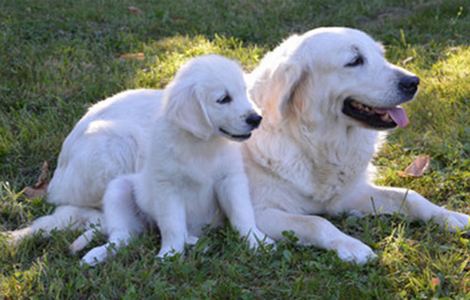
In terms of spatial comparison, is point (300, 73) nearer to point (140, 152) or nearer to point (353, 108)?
point (353, 108)

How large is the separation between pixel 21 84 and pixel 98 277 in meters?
3.06

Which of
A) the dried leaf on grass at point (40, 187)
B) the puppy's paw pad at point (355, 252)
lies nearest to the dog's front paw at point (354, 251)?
the puppy's paw pad at point (355, 252)

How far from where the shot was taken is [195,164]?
3.08 m

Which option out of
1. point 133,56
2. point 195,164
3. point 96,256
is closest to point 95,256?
point 96,256

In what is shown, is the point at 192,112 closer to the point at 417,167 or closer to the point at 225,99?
the point at 225,99

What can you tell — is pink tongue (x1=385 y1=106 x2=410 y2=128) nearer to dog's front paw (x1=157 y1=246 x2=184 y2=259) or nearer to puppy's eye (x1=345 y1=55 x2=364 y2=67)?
puppy's eye (x1=345 y1=55 x2=364 y2=67)

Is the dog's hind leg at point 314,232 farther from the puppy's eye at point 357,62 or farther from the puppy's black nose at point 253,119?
the puppy's eye at point 357,62

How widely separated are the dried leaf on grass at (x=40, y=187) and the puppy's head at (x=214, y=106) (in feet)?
4.25

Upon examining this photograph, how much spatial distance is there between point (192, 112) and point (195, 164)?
271 millimetres

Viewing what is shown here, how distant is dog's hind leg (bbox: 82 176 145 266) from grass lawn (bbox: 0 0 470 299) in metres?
0.08

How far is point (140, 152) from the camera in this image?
3.65 metres

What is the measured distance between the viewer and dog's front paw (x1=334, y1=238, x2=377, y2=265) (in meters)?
2.79

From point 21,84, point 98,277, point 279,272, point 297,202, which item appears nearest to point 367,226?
point 297,202

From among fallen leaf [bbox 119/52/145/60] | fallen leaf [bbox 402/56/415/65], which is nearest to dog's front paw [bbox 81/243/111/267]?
fallen leaf [bbox 119/52/145/60]
